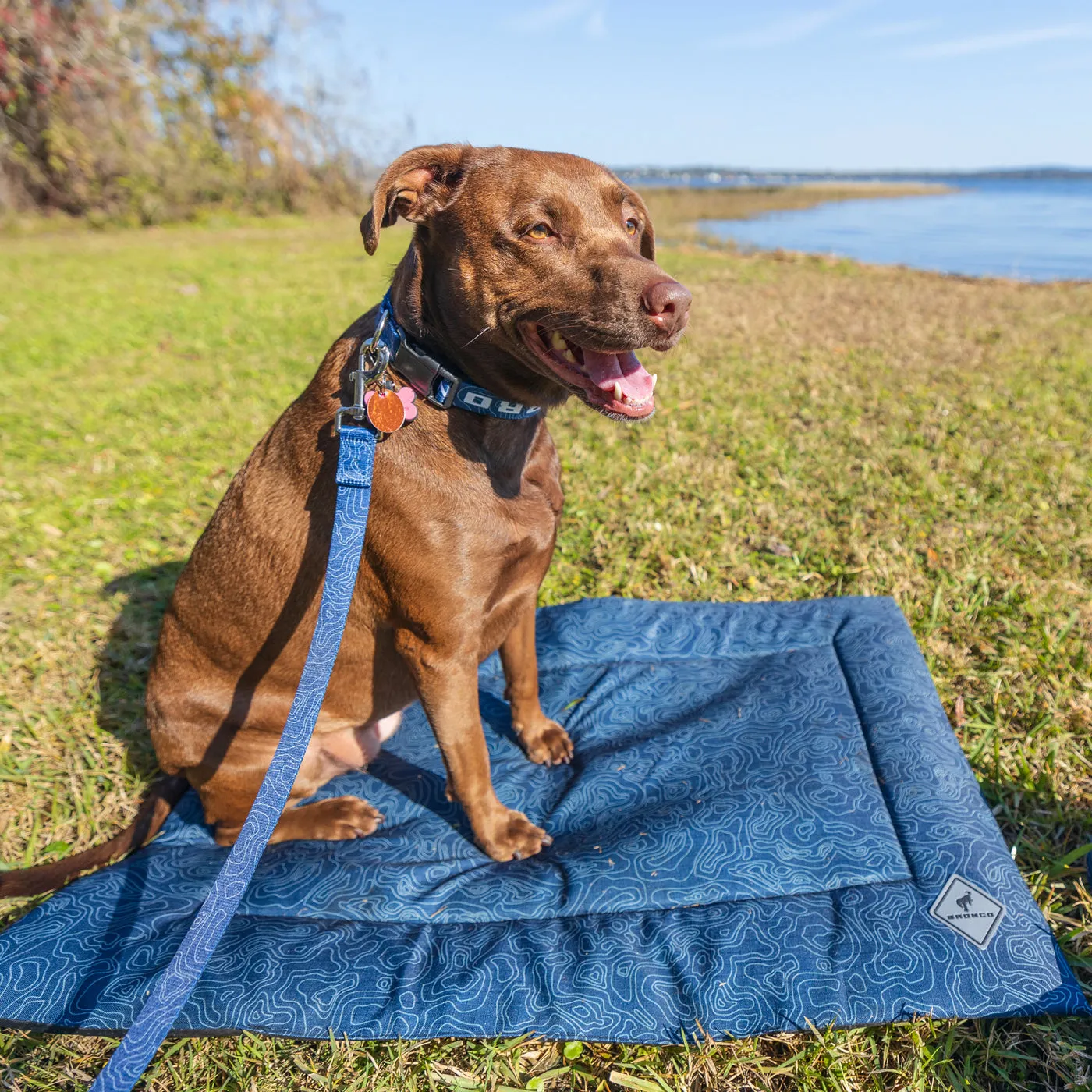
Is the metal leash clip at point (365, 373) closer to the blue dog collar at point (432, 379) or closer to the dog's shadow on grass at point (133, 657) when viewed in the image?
the blue dog collar at point (432, 379)

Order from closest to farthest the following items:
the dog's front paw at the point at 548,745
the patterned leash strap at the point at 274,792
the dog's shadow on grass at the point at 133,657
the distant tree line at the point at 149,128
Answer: the patterned leash strap at the point at 274,792, the dog's front paw at the point at 548,745, the dog's shadow on grass at the point at 133,657, the distant tree line at the point at 149,128

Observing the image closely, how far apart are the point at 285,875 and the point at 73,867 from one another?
71 centimetres

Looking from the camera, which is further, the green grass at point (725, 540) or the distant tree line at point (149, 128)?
the distant tree line at point (149, 128)

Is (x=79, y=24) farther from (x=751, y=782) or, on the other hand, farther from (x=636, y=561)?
(x=751, y=782)

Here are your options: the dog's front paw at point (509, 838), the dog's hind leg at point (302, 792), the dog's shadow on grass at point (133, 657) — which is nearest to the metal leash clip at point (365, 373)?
the dog's hind leg at point (302, 792)

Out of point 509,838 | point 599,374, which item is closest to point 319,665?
point 509,838

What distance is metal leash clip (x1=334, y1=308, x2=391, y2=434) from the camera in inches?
84.4

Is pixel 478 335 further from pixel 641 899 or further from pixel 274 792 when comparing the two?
pixel 641 899

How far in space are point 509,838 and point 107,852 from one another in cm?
140

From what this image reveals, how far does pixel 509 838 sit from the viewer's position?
8.61 feet

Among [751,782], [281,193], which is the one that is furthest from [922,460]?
[281,193]

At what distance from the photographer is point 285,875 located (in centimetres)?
253

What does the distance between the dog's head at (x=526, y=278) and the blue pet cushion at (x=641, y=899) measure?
144 centimetres

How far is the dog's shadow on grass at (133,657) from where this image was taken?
3.30m
